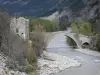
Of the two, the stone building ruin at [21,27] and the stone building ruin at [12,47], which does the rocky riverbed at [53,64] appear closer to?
the stone building ruin at [12,47]

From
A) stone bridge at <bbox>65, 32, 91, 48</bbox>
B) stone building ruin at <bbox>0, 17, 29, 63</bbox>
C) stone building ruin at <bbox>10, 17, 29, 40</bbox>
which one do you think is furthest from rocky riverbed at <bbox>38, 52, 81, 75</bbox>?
stone bridge at <bbox>65, 32, 91, 48</bbox>

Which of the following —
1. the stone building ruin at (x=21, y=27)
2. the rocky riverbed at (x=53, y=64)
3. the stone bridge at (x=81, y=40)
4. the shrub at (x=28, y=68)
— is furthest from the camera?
the stone bridge at (x=81, y=40)

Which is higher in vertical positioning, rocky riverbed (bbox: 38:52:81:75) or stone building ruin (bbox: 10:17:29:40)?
stone building ruin (bbox: 10:17:29:40)

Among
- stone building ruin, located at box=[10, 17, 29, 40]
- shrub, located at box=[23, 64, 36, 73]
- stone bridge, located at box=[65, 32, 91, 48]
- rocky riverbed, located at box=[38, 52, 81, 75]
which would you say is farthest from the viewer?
stone bridge, located at box=[65, 32, 91, 48]

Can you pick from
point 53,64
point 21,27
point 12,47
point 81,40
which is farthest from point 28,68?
point 81,40

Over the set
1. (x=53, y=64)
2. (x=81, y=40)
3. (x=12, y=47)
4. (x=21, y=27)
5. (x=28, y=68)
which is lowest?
(x=53, y=64)

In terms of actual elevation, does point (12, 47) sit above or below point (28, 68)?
above

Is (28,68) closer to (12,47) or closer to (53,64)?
(12,47)

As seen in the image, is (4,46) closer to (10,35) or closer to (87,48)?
(10,35)

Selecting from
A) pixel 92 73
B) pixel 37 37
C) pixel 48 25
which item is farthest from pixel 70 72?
pixel 48 25

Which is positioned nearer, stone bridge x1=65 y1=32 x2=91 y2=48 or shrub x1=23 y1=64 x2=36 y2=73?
shrub x1=23 y1=64 x2=36 y2=73

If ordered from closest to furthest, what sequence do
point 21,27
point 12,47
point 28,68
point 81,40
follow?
point 28,68 < point 12,47 < point 21,27 < point 81,40

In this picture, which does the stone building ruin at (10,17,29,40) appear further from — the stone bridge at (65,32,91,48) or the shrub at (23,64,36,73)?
the stone bridge at (65,32,91,48)

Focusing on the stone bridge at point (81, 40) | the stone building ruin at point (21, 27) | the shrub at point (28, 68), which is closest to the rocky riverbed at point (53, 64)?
the shrub at point (28, 68)
